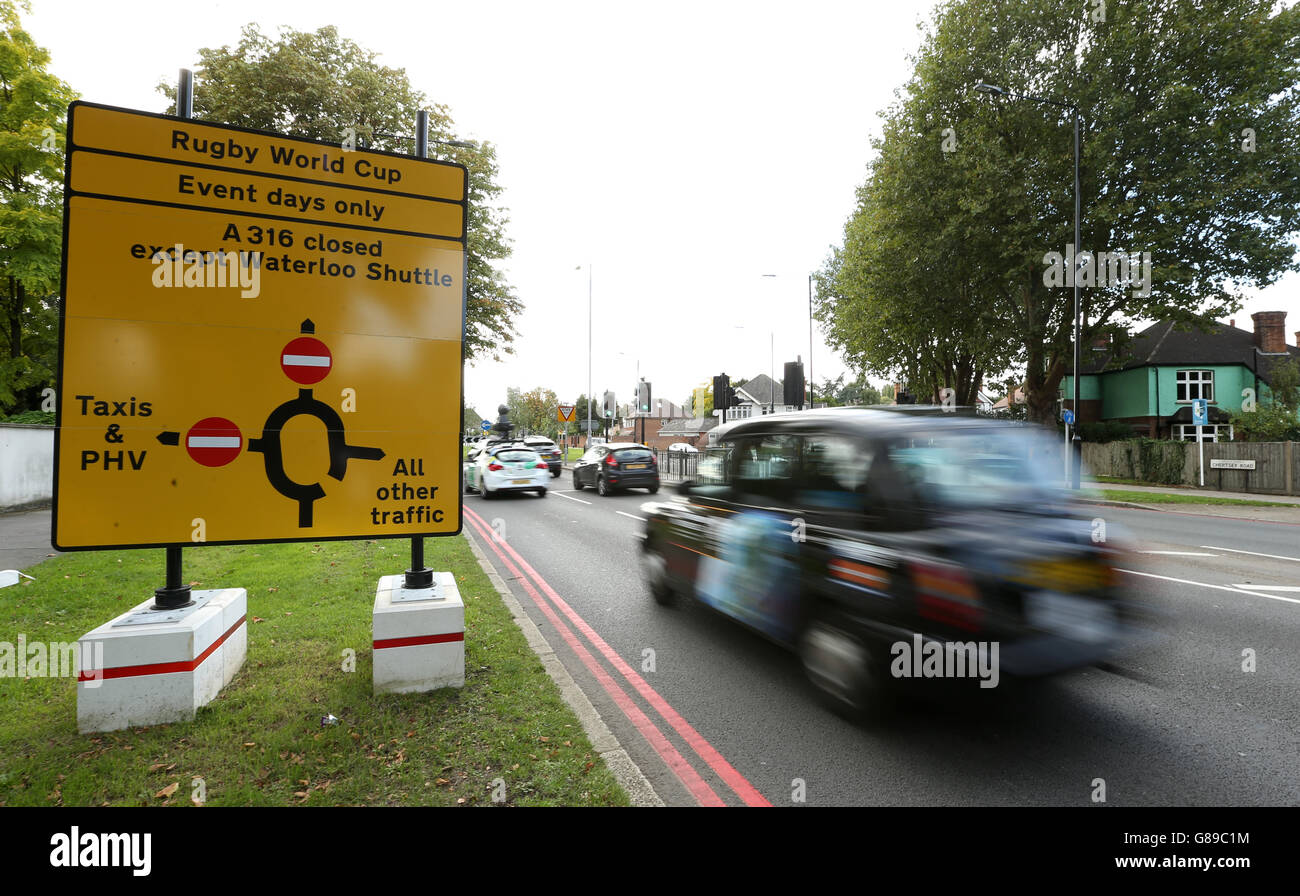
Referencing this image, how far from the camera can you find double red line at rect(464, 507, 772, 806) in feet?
9.75

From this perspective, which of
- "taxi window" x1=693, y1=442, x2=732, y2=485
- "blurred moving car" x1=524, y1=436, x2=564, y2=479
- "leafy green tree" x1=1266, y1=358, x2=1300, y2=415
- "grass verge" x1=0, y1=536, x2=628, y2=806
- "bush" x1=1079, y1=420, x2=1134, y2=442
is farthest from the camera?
"bush" x1=1079, y1=420, x2=1134, y2=442

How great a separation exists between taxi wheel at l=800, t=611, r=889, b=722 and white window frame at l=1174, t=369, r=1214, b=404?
42.9 m

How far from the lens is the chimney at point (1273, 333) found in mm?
35969

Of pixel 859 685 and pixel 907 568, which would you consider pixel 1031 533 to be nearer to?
pixel 907 568

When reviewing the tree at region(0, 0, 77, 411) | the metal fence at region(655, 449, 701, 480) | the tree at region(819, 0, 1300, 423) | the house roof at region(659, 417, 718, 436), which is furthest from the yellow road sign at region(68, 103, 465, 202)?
the house roof at region(659, 417, 718, 436)

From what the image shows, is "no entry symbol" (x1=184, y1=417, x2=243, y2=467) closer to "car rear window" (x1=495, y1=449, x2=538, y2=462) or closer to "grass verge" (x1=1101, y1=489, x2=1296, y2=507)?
"car rear window" (x1=495, y1=449, x2=538, y2=462)

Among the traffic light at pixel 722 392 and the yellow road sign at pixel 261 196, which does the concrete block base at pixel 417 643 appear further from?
the traffic light at pixel 722 392

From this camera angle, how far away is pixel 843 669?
11.6 ft

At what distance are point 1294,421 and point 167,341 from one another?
107ft

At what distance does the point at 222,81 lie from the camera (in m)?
17.7

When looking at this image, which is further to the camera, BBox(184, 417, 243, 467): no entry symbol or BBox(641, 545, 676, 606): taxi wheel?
BBox(641, 545, 676, 606): taxi wheel

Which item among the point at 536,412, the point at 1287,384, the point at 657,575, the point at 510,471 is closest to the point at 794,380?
the point at 510,471
